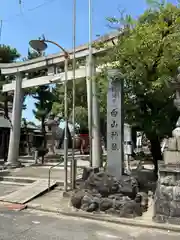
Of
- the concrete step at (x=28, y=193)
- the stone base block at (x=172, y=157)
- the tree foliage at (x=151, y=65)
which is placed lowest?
the concrete step at (x=28, y=193)

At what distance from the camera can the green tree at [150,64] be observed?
9.49m

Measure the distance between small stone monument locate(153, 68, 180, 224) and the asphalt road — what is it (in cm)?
57

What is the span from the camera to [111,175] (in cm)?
895

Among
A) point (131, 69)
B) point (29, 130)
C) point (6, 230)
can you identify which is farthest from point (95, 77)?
point (29, 130)

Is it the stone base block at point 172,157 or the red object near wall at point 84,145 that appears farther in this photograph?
the red object near wall at point 84,145

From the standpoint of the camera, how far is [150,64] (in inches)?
392

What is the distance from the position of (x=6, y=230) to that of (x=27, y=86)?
39.8 feet

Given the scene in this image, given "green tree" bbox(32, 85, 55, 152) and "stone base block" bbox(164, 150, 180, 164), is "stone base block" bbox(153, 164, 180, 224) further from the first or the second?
"green tree" bbox(32, 85, 55, 152)

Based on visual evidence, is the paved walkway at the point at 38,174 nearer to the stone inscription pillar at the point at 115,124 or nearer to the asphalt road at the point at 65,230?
the stone inscription pillar at the point at 115,124

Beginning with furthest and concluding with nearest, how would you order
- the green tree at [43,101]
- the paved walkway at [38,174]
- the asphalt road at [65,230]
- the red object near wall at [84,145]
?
1. the red object near wall at [84,145]
2. the green tree at [43,101]
3. the paved walkway at [38,174]
4. the asphalt road at [65,230]

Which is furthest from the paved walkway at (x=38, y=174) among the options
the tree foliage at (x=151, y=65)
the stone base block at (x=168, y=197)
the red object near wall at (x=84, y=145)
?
the red object near wall at (x=84, y=145)

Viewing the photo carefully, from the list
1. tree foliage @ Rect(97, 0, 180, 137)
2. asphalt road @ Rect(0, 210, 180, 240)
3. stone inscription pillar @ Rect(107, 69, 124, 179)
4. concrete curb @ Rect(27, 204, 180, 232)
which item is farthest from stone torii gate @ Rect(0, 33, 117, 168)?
asphalt road @ Rect(0, 210, 180, 240)

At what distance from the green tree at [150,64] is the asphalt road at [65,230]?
4.42m

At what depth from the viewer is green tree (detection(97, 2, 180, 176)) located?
9.49 m
